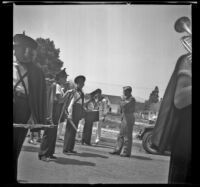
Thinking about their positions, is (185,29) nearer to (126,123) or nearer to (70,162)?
(126,123)

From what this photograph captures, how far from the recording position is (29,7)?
608 cm

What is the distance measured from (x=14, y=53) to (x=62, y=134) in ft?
5.52

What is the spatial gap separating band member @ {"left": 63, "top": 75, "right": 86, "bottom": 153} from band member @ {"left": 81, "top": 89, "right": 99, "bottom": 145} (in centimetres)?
11

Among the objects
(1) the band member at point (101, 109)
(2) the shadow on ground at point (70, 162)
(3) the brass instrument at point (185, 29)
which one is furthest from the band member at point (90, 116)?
(3) the brass instrument at point (185, 29)

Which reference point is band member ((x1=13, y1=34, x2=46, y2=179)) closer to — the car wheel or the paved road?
the paved road

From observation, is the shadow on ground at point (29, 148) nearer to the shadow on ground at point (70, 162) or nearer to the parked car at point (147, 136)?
the shadow on ground at point (70, 162)

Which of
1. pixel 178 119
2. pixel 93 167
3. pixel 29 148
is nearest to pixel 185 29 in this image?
pixel 178 119

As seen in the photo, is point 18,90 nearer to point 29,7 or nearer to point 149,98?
point 29,7

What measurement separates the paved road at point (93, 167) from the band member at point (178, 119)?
0.22 metres

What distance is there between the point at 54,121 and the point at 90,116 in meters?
0.68

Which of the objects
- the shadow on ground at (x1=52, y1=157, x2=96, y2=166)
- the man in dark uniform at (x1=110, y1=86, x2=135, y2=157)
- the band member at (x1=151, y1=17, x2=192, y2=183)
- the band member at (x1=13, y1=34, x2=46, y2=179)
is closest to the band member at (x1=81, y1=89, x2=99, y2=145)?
the shadow on ground at (x1=52, y1=157, x2=96, y2=166)

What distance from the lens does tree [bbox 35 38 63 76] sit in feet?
20.3

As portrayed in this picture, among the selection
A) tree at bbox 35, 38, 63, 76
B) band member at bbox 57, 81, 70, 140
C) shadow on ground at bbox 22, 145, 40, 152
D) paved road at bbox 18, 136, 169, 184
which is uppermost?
tree at bbox 35, 38, 63, 76

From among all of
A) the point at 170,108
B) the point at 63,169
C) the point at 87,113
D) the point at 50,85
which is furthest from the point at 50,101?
the point at 170,108
